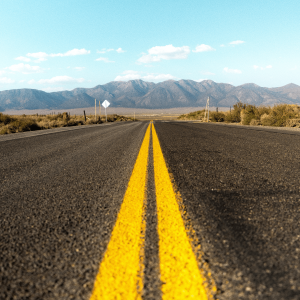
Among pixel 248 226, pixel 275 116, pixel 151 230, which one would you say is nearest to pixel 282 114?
pixel 275 116

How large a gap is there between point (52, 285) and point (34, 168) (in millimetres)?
2522

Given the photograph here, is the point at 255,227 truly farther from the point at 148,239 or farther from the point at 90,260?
the point at 90,260

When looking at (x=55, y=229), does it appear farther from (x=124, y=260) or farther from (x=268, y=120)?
(x=268, y=120)

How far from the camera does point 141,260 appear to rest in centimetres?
94

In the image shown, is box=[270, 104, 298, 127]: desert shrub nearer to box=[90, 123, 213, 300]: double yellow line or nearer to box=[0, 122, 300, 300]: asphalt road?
box=[0, 122, 300, 300]: asphalt road

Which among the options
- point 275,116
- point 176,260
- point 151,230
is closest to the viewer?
point 176,260

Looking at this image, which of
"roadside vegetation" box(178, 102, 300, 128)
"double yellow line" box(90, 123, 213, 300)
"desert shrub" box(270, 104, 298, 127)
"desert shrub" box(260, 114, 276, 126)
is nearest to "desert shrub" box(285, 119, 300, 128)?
"roadside vegetation" box(178, 102, 300, 128)

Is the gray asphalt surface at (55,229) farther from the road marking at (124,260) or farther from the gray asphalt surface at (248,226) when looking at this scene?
the gray asphalt surface at (248,226)

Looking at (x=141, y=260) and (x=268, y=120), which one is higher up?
(x=268, y=120)

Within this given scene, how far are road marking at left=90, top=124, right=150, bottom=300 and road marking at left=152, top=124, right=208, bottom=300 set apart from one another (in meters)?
0.09

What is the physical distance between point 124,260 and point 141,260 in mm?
72

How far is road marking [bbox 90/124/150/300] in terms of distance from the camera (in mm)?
784

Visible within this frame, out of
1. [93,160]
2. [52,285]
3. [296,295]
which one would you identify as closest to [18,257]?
[52,285]

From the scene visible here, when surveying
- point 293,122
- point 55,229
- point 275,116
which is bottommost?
point 55,229
